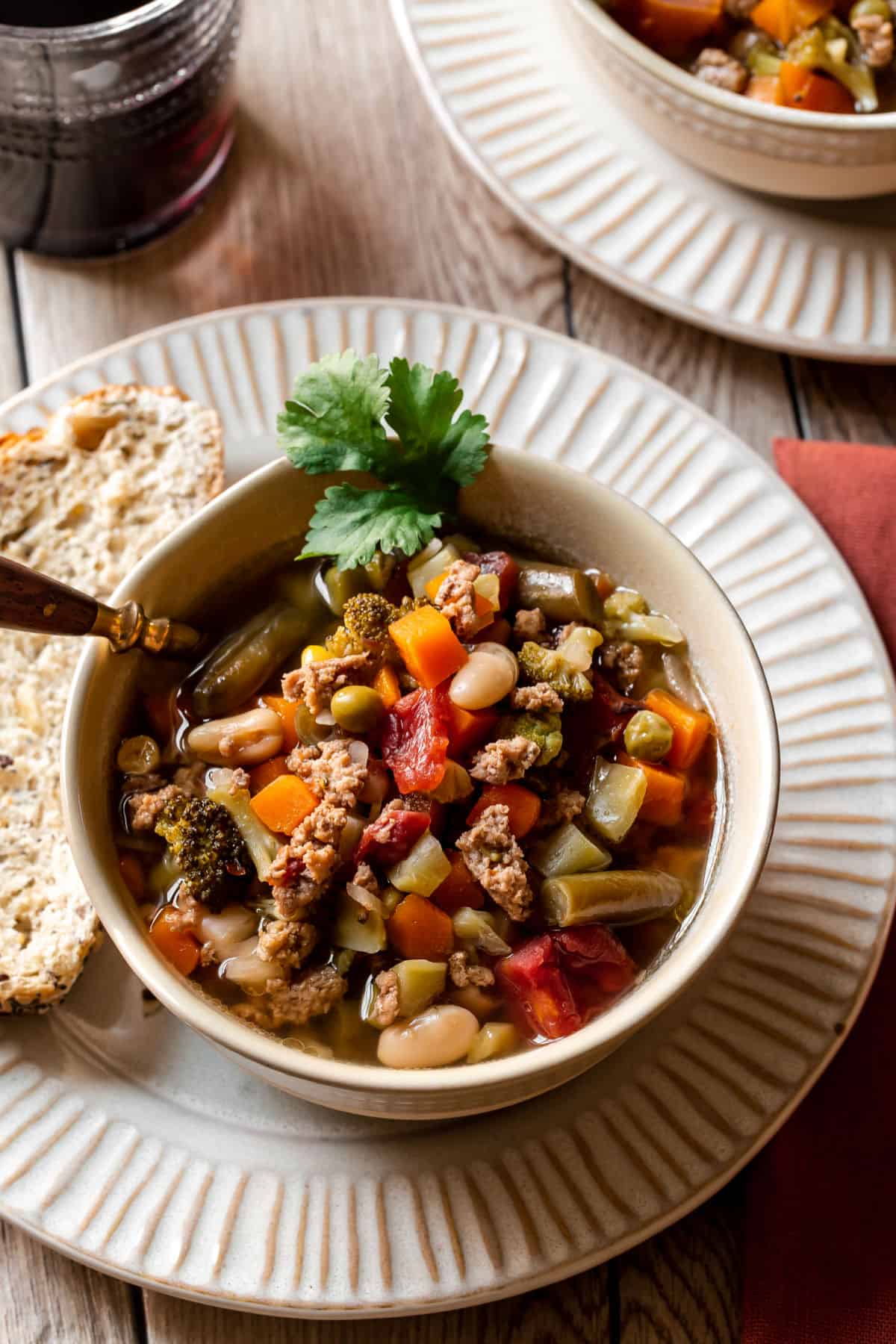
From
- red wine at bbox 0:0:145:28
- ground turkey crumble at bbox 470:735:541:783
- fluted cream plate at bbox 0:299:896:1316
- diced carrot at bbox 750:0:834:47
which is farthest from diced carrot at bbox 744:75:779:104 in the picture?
ground turkey crumble at bbox 470:735:541:783

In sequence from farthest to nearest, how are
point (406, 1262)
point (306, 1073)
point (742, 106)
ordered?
point (742, 106), point (406, 1262), point (306, 1073)

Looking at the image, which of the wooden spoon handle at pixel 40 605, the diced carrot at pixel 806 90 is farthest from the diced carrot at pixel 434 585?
the diced carrot at pixel 806 90

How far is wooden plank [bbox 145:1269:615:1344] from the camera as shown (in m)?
2.42

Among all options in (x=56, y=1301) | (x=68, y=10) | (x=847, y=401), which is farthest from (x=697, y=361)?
(x=56, y=1301)

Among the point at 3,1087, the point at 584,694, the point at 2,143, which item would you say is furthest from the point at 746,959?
the point at 2,143

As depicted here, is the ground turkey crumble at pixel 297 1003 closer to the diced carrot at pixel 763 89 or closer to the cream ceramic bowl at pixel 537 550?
the cream ceramic bowl at pixel 537 550

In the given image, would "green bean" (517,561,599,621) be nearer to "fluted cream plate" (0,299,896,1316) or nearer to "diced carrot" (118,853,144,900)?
"fluted cream plate" (0,299,896,1316)

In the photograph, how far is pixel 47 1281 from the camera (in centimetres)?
246

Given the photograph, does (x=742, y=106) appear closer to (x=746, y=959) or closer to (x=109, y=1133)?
(x=746, y=959)

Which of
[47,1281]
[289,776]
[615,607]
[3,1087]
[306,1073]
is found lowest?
[47,1281]

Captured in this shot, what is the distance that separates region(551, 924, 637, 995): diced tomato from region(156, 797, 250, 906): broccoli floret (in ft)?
1.89

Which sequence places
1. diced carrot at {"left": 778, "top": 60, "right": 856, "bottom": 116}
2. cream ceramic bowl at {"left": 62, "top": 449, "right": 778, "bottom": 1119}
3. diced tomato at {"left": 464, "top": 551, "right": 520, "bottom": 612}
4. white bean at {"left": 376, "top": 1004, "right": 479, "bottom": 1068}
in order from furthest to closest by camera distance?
diced carrot at {"left": 778, "top": 60, "right": 856, "bottom": 116}
diced tomato at {"left": 464, "top": 551, "right": 520, "bottom": 612}
white bean at {"left": 376, "top": 1004, "right": 479, "bottom": 1068}
cream ceramic bowl at {"left": 62, "top": 449, "right": 778, "bottom": 1119}

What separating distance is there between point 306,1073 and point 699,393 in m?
2.03

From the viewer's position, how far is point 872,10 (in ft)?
10.3
